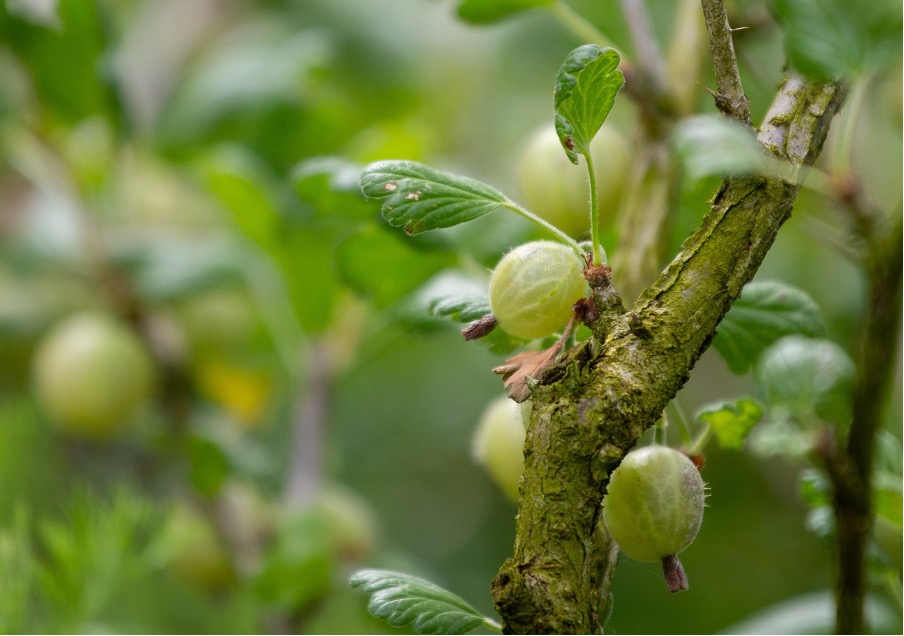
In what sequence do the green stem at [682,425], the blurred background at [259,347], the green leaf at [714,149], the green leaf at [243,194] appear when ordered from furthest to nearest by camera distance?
the green leaf at [243,194]
the blurred background at [259,347]
the green stem at [682,425]
the green leaf at [714,149]

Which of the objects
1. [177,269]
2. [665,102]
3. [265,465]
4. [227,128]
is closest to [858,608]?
[665,102]

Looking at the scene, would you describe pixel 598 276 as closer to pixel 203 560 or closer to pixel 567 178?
pixel 567 178

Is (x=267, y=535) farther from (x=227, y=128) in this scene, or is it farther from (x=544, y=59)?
(x=544, y=59)

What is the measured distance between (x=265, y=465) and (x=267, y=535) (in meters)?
0.07

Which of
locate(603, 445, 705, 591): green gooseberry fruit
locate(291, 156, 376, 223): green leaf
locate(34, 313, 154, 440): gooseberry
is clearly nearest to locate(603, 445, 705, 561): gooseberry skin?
locate(603, 445, 705, 591): green gooseberry fruit

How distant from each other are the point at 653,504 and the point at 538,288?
0.32 feet

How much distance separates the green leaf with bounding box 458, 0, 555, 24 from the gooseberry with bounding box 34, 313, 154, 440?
554 millimetres

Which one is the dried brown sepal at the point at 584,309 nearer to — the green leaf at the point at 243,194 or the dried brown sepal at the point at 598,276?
the dried brown sepal at the point at 598,276

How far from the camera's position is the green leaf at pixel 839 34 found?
386 mm

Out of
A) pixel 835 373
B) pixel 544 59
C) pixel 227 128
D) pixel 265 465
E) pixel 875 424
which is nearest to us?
pixel 875 424

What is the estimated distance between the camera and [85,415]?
3.31 ft

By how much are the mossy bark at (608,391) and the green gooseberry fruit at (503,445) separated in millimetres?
130

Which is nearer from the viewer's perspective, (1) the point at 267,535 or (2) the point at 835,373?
(2) the point at 835,373

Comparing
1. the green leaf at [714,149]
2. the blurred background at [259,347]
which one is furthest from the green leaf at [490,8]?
the green leaf at [714,149]
